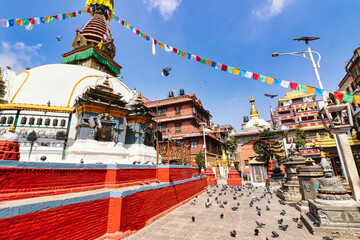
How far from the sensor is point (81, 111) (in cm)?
1018

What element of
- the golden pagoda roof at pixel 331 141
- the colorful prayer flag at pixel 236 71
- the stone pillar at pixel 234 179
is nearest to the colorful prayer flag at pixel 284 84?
the colorful prayer flag at pixel 236 71

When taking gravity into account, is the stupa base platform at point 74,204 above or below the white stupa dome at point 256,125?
below

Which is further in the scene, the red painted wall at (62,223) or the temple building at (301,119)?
the temple building at (301,119)

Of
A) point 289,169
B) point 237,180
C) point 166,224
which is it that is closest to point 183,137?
point 237,180

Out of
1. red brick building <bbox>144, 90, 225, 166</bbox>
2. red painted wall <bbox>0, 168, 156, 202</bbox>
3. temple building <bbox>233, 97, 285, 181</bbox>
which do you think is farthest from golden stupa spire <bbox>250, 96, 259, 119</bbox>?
red painted wall <bbox>0, 168, 156, 202</bbox>

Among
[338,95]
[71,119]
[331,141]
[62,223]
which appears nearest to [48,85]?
[71,119]

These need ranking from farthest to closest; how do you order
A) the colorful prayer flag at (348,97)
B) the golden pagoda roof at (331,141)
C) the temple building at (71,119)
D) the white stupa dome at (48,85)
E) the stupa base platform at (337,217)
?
the golden pagoda roof at (331,141), the white stupa dome at (48,85), the temple building at (71,119), the colorful prayer flag at (348,97), the stupa base platform at (337,217)

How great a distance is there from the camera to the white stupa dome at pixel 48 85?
35.3 feet

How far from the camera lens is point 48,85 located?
1162cm

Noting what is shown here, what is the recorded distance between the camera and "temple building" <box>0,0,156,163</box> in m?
9.35

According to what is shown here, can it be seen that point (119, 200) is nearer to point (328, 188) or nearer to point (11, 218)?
point (11, 218)

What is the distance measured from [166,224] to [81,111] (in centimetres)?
827

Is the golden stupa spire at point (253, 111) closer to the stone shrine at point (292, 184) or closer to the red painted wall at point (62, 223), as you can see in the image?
the stone shrine at point (292, 184)

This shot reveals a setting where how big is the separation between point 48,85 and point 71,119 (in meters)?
3.57
